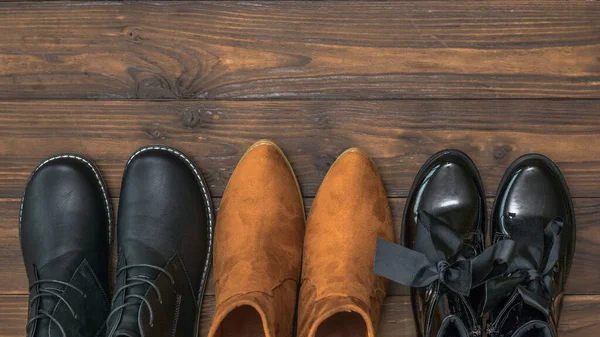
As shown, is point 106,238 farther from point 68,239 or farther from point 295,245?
point 295,245

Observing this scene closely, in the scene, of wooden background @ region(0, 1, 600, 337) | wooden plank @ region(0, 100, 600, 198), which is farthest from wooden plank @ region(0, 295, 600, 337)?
wooden plank @ region(0, 100, 600, 198)

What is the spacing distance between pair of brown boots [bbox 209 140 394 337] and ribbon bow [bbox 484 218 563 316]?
23cm

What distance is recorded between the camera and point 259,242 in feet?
3.66

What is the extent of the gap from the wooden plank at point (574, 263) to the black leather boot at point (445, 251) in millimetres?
65

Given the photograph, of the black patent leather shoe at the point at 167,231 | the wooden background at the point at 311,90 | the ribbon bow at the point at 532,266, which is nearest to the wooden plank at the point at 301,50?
the wooden background at the point at 311,90

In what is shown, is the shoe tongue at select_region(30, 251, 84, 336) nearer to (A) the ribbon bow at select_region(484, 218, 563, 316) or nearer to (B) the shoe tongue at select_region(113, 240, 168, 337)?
(B) the shoe tongue at select_region(113, 240, 168, 337)

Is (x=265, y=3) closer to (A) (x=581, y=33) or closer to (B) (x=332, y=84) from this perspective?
(B) (x=332, y=84)

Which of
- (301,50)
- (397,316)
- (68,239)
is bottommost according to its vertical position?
(397,316)

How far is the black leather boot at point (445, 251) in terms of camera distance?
100 cm

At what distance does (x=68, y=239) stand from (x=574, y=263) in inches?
40.7

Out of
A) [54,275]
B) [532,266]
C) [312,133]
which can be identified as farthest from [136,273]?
[532,266]

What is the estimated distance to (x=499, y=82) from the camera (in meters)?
1.16

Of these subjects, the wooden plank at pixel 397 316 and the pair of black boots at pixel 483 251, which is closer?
the pair of black boots at pixel 483 251

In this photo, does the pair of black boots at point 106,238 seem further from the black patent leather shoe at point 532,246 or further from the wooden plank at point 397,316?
the black patent leather shoe at point 532,246
